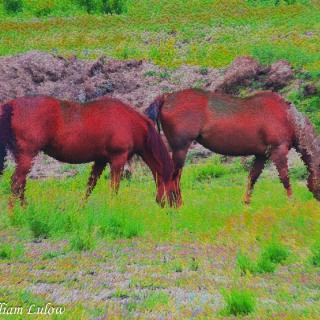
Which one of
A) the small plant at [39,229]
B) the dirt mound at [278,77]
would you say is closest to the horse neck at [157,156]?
the small plant at [39,229]

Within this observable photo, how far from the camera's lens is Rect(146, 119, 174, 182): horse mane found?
37.7 feet

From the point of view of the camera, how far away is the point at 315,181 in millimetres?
12359

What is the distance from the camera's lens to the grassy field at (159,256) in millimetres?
6336

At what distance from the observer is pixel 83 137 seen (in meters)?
11.1

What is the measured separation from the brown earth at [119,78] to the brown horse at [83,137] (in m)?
9.53

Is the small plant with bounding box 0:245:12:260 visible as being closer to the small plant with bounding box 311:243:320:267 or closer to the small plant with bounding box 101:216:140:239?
the small plant with bounding box 101:216:140:239

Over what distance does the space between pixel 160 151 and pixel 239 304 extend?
5722 millimetres

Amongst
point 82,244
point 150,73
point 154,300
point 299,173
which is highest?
point 154,300

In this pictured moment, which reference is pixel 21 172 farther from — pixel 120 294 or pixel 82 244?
pixel 120 294

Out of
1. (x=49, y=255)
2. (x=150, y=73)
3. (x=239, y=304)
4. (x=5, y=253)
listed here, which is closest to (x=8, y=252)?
(x=5, y=253)

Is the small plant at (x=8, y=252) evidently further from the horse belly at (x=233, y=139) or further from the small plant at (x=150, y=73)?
the small plant at (x=150, y=73)

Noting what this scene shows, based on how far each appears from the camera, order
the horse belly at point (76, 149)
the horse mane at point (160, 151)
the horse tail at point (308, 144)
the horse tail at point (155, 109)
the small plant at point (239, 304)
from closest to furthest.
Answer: the small plant at point (239, 304), the horse belly at point (76, 149), the horse mane at point (160, 151), the horse tail at point (155, 109), the horse tail at point (308, 144)

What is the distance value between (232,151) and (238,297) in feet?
22.0

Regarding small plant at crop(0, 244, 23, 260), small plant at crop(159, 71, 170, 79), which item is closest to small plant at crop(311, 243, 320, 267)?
small plant at crop(0, 244, 23, 260)
